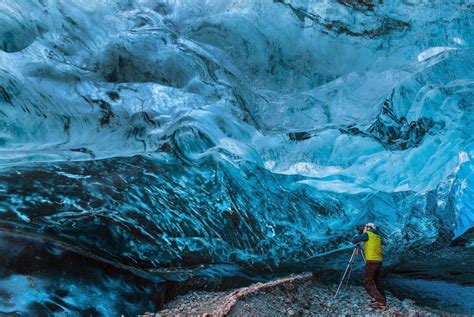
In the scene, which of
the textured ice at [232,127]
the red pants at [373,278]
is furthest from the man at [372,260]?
the textured ice at [232,127]

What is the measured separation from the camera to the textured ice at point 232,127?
6371 mm

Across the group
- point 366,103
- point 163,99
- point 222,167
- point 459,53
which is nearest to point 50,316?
point 222,167

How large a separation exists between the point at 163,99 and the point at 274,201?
2.74 m

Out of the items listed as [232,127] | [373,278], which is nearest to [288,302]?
[373,278]

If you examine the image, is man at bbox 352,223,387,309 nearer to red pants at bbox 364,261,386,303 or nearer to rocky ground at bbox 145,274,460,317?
red pants at bbox 364,261,386,303

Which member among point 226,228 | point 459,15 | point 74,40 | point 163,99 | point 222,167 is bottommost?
point 226,228

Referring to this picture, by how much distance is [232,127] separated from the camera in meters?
8.38

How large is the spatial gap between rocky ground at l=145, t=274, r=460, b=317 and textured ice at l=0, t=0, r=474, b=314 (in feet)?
2.01

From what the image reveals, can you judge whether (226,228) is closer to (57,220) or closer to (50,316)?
(57,220)

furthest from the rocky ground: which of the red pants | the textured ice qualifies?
the textured ice

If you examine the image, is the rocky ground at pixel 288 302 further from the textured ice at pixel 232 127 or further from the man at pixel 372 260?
the textured ice at pixel 232 127

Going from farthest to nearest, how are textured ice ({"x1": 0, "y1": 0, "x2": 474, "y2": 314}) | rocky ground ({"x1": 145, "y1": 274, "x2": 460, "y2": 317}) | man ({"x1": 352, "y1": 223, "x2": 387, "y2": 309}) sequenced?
1. man ({"x1": 352, "y1": 223, "x2": 387, "y2": 309})
2. textured ice ({"x1": 0, "y1": 0, "x2": 474, "y2": 314})
3. rocky ground ({"x1": 145, "y1": 274, "x2": 460, "y2": 317})

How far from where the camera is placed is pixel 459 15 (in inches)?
398

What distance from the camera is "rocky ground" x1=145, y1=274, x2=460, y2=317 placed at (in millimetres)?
5430
